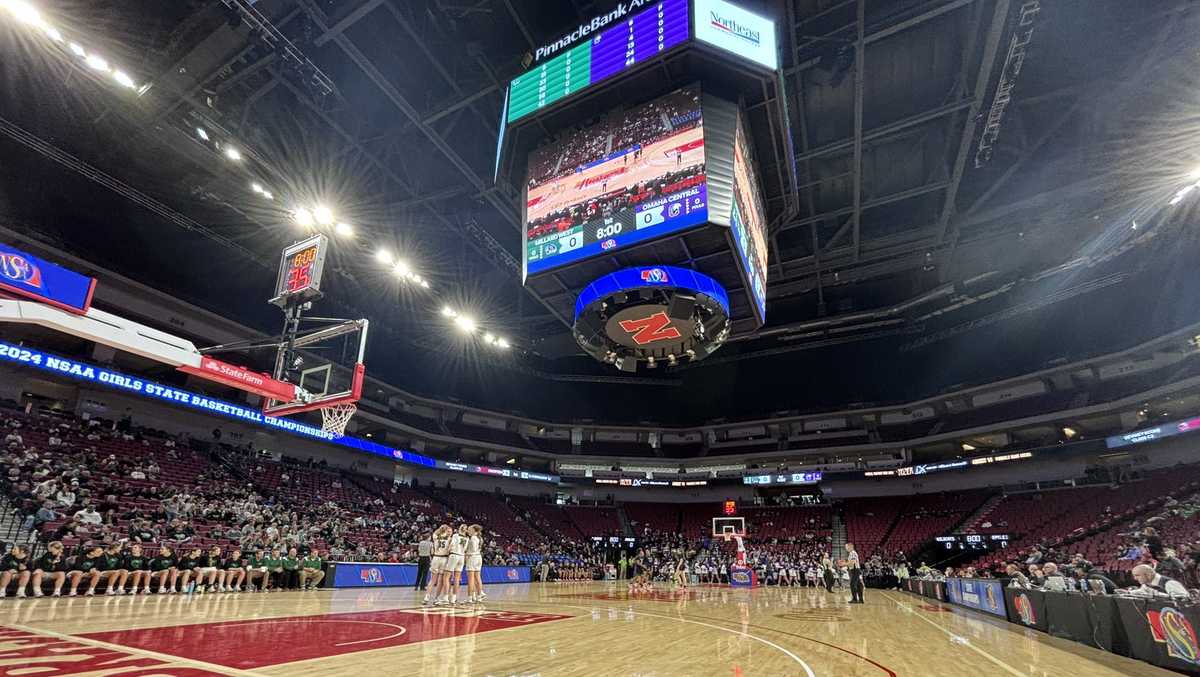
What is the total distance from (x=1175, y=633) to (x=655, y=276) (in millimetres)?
8579

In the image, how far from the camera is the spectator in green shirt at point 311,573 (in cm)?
1658

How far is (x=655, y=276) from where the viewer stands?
11305mm

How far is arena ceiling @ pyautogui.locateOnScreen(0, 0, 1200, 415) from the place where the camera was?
11484mm

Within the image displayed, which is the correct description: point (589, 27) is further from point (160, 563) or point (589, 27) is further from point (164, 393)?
point (164, 393)

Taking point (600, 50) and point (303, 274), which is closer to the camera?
point (303, 274)

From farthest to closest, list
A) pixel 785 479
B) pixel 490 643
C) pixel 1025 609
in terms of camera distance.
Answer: pixel 785 479 → pixel 1025 609 → pixel 490 643

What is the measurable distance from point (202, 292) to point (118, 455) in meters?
7.41

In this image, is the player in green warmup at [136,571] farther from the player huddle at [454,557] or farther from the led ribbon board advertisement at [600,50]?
the led ribbon board advertisement at [600,50]

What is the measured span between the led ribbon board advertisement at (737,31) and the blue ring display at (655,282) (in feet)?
14.0

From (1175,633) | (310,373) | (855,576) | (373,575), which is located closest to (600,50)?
(310,373)

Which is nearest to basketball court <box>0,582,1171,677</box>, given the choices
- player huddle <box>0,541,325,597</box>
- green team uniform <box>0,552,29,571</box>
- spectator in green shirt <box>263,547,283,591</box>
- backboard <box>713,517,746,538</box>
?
green team uniform <box>0,552,29,571</box>

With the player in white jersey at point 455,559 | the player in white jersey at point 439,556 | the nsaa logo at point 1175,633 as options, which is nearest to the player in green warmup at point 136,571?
the player in white jersey at point 439,556

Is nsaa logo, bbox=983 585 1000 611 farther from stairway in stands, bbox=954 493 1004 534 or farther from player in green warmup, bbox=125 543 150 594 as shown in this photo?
player in green warmup, bbox=125 543 150 594

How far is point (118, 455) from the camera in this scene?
18.5 meters
